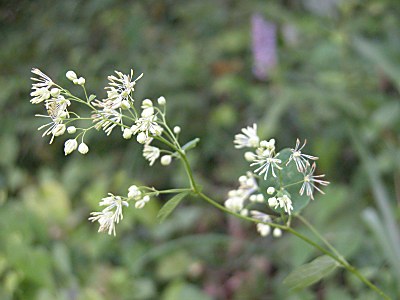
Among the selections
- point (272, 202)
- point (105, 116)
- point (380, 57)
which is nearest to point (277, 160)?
point (272, 202)

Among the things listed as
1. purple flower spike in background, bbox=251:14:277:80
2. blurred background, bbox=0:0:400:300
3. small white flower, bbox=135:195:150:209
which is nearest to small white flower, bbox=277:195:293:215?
small white flower, bbox=135:195:150:209

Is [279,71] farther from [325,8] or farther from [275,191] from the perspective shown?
[275,191]

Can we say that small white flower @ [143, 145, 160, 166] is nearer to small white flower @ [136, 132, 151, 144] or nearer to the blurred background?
small white flower @ [136, 132, 151, 144]

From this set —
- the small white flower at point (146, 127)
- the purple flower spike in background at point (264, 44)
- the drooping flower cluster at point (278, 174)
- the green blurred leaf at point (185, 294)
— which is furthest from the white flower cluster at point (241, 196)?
the purple flower spike in background at point (264, 44)

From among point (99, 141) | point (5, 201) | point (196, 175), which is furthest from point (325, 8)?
point (5, 201)

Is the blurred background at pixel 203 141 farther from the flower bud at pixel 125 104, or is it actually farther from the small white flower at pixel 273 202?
the flower bud at pixel 125 104
